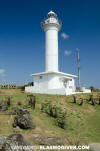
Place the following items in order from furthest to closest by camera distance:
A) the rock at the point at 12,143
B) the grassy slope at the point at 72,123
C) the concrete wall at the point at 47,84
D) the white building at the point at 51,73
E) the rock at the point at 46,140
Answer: the white building at the point at 51,73 < the concrete wall at the point at 47,84 < the grassy slope at the point at 72,123 < the rock at the point at 46,140 < the rock at the point at 12,143

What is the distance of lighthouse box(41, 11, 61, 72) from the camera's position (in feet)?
106

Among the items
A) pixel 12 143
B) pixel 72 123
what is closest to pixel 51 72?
pixel 72 123

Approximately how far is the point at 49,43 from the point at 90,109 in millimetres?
19003

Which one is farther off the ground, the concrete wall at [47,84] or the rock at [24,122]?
the concrete wall at [47,84]

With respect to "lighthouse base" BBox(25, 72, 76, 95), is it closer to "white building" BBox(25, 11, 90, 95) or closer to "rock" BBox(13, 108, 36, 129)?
"white building" BBox(25, 11, 90, 95)

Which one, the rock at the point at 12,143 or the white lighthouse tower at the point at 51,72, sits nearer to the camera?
the rock at the point at 12,143

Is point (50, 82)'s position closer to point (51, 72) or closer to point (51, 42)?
point (51, 72)

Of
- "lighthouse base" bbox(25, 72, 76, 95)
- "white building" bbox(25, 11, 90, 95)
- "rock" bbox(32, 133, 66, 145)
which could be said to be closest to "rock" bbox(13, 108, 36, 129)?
"rock" bbox(32, 133, 66, 145)

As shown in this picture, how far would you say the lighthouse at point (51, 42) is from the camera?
32219 mm

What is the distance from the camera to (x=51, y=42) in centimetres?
3284

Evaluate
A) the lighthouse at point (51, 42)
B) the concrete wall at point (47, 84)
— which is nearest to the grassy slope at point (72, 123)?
the concrete wall at point (47, 84)

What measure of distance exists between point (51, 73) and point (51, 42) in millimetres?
8283

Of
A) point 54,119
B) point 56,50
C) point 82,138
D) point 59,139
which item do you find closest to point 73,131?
point 82,138

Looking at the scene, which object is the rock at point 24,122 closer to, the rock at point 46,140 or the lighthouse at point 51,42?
the rock at point 46,140
